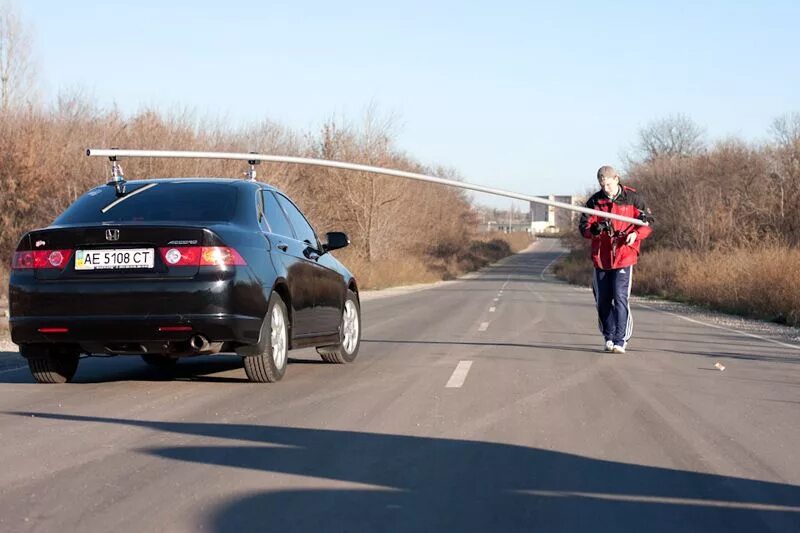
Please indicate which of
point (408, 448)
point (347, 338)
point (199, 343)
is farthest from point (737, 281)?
point (408, 448)

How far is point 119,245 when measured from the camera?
727cm

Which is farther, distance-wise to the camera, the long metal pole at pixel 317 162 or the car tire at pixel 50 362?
the long metal pole at pixel 317 162

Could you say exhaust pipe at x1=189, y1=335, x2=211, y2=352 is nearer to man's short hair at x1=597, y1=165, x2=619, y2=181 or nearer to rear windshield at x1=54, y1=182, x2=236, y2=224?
rear windshield at x1=54, y1=182, x2=236, y2=224

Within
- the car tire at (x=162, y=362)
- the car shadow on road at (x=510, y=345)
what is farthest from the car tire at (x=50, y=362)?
the car shadow on road at (x=510, y=345)

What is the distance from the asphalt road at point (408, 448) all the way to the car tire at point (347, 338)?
0.48 feet

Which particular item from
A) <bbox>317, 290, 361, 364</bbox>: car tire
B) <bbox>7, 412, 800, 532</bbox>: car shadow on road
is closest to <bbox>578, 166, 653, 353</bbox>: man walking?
<bbox>317, 290, 361, 364</bbox>: car tire

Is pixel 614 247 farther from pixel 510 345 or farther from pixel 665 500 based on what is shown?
pixel 665 500

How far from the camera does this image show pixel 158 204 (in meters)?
8.08

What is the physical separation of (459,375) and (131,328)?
295 cm

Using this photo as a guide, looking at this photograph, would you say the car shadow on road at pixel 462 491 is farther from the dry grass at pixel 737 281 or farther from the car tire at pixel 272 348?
the dry grass at pixel 737 281

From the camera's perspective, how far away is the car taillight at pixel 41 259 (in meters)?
7.34

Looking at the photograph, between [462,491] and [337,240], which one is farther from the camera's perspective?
[337,240]

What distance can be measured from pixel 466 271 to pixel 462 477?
78764 mm

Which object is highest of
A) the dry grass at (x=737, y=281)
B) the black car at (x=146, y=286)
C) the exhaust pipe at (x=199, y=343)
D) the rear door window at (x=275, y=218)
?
the rear door window at (x=275, y=218)
